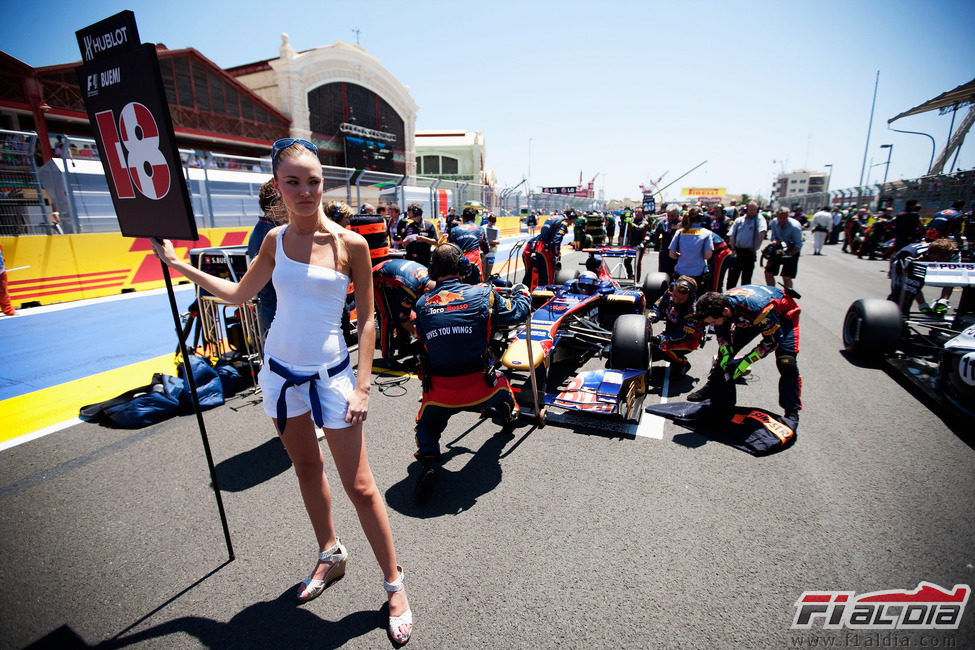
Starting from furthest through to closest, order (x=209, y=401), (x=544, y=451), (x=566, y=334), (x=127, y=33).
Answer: (x=566, y=334) → (x=209, y=401) → (x=544, y=451) → (x=127, y=33)

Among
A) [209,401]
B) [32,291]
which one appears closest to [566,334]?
[209,401]

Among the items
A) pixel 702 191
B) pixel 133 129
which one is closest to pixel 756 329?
pixel 133 129

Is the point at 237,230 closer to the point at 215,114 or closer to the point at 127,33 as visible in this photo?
the point at 127,33

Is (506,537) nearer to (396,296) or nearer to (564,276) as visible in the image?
(396,296)

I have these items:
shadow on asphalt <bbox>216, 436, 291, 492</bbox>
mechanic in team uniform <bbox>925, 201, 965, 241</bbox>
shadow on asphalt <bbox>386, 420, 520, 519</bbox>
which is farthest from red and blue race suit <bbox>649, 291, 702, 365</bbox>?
mechanic in team uniform <bbox>925, 201, 965, 241</bbox>

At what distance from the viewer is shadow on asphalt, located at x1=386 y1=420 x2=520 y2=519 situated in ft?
9.16

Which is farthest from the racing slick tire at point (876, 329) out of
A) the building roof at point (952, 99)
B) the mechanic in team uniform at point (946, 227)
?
the building roof at point (952, 99)

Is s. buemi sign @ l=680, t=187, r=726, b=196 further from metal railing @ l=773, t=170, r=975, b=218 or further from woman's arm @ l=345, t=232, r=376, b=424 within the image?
woman's arm @ l=345, t=232, r=376, b=424

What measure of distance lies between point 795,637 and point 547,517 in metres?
1.26

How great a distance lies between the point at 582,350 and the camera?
5.25 metres

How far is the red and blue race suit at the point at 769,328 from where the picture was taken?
3531mm

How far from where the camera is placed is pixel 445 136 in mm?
53344

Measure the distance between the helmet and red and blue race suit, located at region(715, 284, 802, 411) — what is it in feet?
5.85

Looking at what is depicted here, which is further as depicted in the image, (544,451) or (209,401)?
(209,401)
